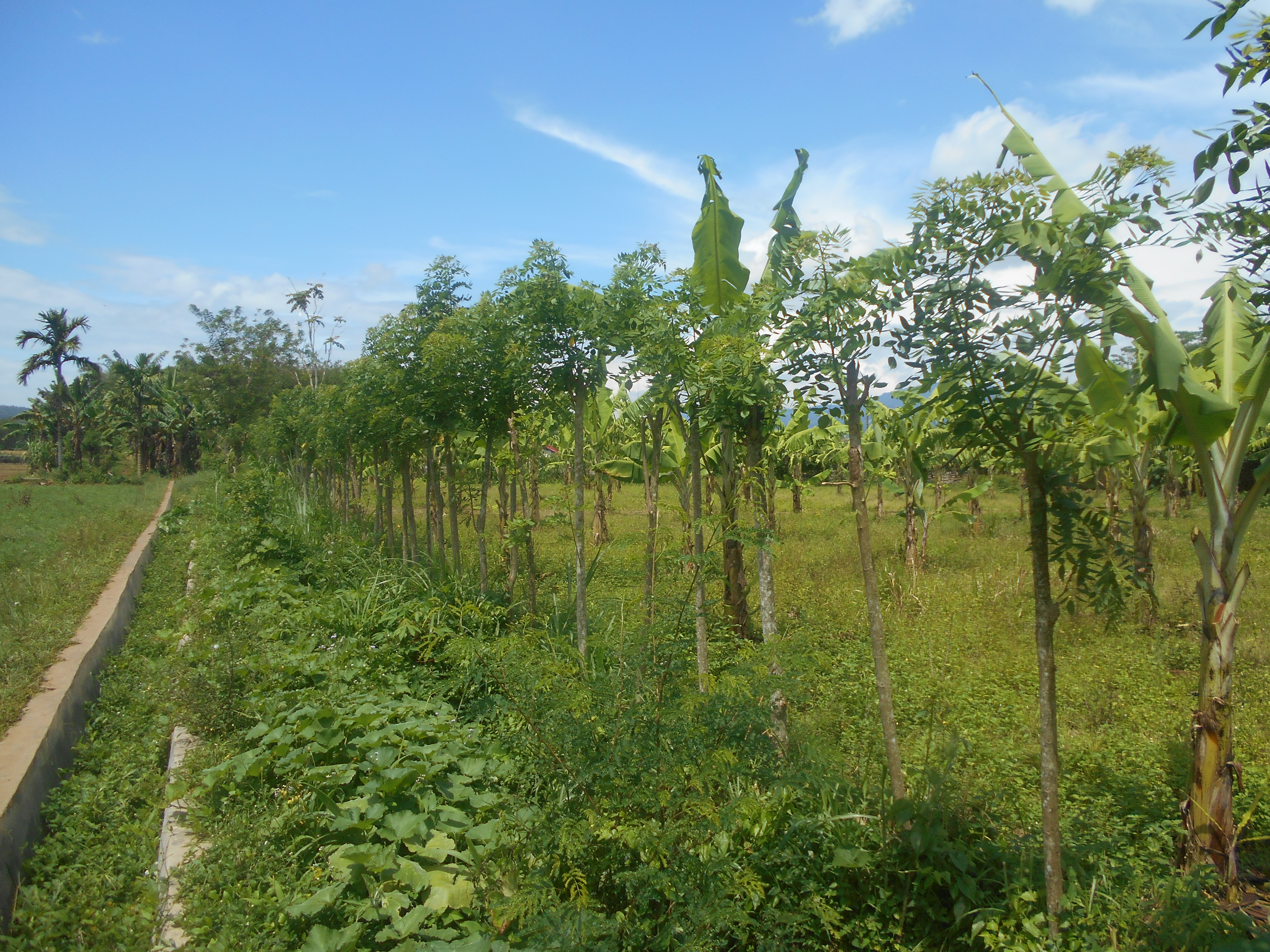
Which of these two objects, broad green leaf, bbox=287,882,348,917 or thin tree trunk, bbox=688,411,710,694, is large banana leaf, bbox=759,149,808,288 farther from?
broad green leaf, bbox=287,882,348,917

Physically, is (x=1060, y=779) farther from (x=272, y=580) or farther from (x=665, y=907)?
(x=272, y=580)

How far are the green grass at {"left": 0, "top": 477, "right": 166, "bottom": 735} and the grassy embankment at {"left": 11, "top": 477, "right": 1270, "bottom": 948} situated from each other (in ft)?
1.97

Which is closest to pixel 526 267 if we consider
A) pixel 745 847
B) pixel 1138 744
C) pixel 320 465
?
pixel 745 847

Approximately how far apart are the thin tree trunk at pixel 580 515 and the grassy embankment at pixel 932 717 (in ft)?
0.72

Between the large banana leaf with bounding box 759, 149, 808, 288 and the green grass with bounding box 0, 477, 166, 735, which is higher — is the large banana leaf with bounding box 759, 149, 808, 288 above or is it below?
above

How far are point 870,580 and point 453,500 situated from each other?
625 cm

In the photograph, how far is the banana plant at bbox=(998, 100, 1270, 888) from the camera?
137 inches

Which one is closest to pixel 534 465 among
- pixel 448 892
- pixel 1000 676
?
pixel 1000 676

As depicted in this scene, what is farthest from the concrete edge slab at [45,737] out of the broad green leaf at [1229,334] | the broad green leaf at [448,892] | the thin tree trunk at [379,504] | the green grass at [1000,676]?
the broad green leaf at [1229,334]

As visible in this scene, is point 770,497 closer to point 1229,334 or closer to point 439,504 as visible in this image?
point 1229,334

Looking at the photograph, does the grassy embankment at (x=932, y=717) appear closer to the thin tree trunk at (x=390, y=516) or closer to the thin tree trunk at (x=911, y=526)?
the thin tree trunk at (x=911, y=526)

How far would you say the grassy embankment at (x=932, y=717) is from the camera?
11.7ft

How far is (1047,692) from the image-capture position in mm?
2904

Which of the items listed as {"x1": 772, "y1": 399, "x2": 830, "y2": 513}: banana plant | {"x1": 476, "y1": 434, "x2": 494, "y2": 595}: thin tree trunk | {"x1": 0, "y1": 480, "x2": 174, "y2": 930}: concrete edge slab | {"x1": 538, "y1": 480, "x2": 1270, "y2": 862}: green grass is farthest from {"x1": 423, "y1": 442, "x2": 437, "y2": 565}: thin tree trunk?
{"x1": 772, "y1": 399, "x2": 830, "y2": 513}: banana plant
